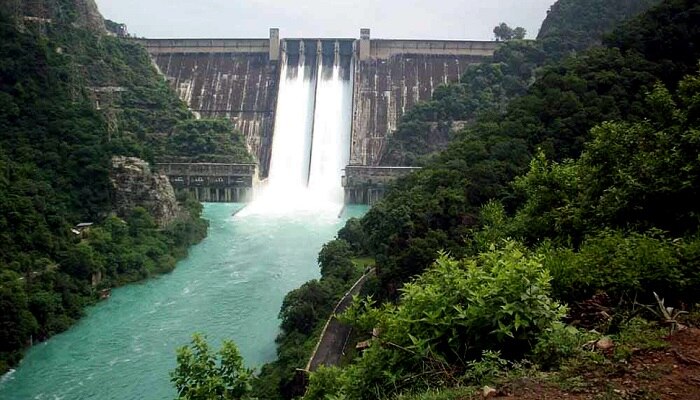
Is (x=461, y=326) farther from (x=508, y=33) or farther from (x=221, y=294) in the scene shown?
(x=508, y=33)

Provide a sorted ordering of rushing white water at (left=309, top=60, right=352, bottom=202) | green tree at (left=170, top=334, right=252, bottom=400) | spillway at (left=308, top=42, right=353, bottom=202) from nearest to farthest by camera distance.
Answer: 1. green tree at (left=170, top=334, right=252, bottom=400)
2. rushing white water at (left=309, top=60, right=352, bottom=202)
3. spillway at (left=308, top=42, right=353, bottom=202)

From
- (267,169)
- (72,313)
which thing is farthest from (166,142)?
(72,313)

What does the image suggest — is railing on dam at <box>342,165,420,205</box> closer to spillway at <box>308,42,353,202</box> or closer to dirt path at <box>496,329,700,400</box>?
spillway at <box>308,42,353,202</box>

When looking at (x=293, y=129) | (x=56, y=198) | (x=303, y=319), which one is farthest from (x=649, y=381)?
(x=293, y=129)

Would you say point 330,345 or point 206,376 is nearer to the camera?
point 206,376

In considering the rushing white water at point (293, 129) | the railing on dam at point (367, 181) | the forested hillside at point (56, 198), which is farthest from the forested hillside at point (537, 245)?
the rushing white water at point (293, 129)

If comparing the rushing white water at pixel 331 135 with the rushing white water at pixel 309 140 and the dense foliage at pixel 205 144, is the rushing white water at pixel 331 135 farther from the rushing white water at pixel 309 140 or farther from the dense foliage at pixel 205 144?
the dense foliage at pixel 205 144

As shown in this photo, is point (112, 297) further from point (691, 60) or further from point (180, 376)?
point (691, 60)

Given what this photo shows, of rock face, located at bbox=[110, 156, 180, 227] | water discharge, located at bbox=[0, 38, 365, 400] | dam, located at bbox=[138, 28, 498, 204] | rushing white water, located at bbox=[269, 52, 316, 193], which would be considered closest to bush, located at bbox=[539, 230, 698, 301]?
water discharge, located at bbox=[0, 38, 365, 400]
